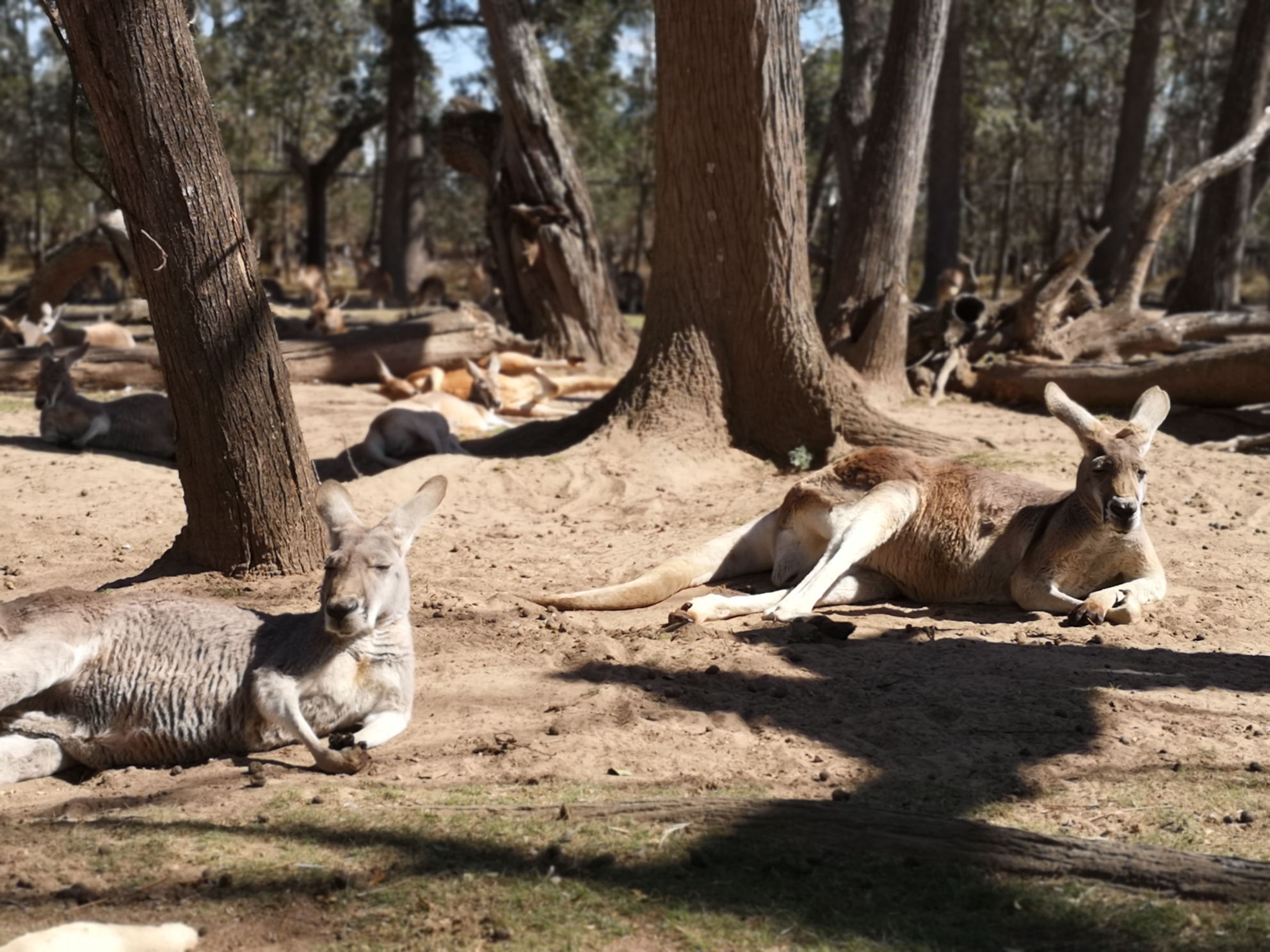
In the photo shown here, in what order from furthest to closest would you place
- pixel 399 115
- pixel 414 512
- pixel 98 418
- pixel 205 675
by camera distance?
pixel 399 115, pixel 98 418, pixel 414 512, pixel 205 675

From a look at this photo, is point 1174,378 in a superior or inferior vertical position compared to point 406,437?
superior

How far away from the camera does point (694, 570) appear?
610 cm

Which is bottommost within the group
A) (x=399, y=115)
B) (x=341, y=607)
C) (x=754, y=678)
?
(x=754, y=678)

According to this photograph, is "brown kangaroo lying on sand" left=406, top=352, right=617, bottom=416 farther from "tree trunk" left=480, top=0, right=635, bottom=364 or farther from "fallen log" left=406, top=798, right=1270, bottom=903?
"fallen log" left=406, top=798, right=1270, bottom=903

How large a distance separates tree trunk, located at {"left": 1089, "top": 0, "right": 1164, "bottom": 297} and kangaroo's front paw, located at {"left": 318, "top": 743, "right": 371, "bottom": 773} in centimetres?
1530

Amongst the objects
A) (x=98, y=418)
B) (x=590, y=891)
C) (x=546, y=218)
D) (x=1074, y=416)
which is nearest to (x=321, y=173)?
(x=546, y=218)

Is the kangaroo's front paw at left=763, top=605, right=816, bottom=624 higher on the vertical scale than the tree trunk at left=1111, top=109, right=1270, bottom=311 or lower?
lower

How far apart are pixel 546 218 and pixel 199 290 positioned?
824cm

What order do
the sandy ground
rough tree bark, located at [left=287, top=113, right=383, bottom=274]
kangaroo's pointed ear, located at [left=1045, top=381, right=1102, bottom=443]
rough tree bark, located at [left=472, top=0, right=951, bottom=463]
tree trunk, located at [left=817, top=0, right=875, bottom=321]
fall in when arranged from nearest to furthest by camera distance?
the sandy ground < kangaroo's pointed ear, located at [left=1045, top=381, right=1102, bottom=443] < rough tree bark, located at [left=472, top=0, right=951, bottom=463] < tree trunk, located at [left=817, top=0, right=875, bottom=321] < rough tree bark, located at [left=287, top=113, right=383, bottom=274]

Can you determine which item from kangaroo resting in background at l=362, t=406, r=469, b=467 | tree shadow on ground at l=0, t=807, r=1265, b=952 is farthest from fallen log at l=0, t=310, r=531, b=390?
tree shadow on ground at l=0, t=807, r=1265, b=952

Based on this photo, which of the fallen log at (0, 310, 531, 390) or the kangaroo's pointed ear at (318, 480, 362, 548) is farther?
the fallen log at (0, 310, 531, 390)

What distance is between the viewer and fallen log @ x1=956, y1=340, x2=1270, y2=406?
30.9 feet

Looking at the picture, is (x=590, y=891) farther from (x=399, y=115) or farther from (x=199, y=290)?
(x=399, y=115)

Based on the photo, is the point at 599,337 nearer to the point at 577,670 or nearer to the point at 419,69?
the point at 577,670
